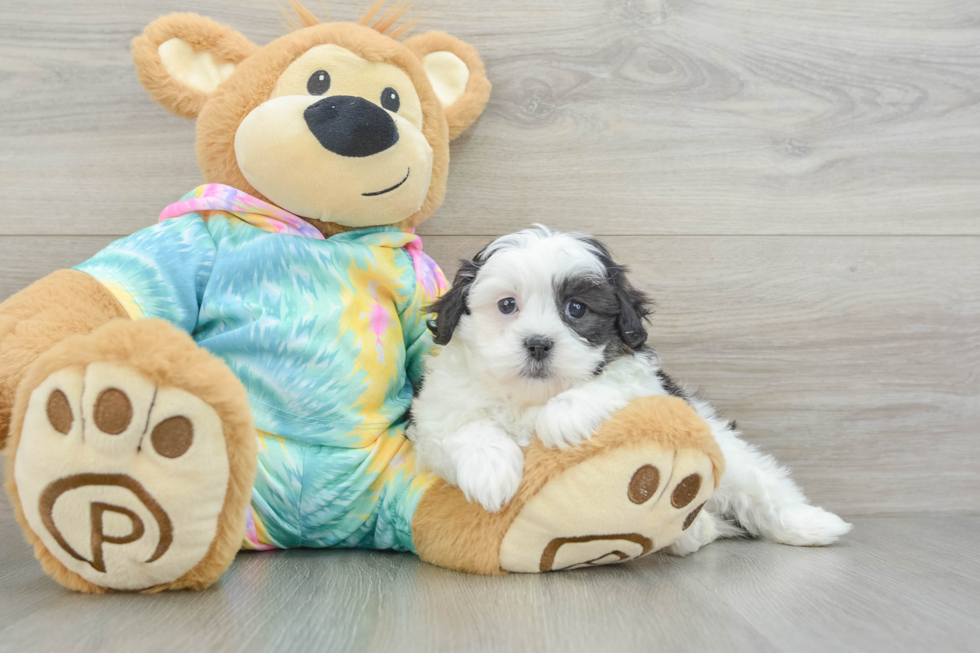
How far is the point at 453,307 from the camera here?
1318mm

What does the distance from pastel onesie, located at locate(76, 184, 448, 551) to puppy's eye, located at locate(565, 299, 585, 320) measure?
16.1 inches

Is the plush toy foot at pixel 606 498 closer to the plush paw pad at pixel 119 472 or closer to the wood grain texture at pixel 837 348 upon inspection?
the plush paw pad at pixel 119 472

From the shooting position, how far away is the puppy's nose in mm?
1187

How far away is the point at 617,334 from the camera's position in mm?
1289

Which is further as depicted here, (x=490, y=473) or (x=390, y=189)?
(x=390, y=189)

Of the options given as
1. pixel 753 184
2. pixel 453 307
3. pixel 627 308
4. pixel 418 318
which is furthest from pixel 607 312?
pixel 753 184

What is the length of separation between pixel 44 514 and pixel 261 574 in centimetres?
36

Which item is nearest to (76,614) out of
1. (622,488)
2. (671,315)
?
(622,488)

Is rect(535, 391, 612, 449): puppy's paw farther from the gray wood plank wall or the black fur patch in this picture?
the gray wood plank wall

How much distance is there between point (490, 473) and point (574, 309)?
1.10 feet

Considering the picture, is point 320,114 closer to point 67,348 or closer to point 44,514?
point 67,348

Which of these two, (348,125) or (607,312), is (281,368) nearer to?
(348,125)

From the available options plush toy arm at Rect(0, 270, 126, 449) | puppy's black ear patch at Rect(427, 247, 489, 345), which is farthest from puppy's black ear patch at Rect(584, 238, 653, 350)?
plush toy arm at Rect(0, 270, 126, 449)

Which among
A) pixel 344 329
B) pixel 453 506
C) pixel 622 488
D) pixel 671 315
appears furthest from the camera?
pixel 671 315
